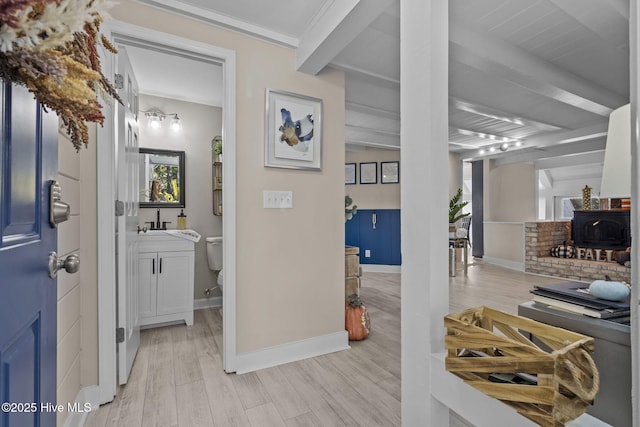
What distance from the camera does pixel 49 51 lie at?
0.51 metres

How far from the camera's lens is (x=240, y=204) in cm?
211

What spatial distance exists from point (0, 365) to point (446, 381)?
1073mm

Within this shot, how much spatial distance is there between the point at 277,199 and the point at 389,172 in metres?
4.23

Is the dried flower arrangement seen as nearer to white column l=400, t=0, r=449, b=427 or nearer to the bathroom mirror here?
white column l=400, t=0, r=449, b=427

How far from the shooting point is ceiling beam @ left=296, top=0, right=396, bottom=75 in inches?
63.5

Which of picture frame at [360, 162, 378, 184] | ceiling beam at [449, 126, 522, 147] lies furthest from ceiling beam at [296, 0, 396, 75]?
picture frame at [360, 162, 378, 184]

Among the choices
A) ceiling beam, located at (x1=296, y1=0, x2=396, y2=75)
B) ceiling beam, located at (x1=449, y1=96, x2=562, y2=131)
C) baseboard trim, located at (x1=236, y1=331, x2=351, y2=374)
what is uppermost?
ceiling beam, located at (x1=449, y1=96, x2=562, y2=131)

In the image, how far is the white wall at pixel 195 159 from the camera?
3328 mm

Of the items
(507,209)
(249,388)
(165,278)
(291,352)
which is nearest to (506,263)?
(507,209)

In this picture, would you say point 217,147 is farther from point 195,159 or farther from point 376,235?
point 376,235

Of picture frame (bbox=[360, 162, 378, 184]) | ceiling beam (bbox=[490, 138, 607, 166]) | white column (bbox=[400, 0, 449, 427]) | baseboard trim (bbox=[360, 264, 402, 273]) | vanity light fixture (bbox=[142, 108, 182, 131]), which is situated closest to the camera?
white column (bbox=[400, 0, 449, 427])

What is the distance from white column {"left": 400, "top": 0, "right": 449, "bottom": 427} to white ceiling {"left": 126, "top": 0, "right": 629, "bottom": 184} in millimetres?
708

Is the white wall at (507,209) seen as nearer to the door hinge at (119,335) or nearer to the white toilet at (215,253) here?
the white toilet at (215,253)

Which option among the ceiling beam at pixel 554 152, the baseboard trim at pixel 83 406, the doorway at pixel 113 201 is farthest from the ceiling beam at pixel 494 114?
the baseboard trim at pixel 83 406
